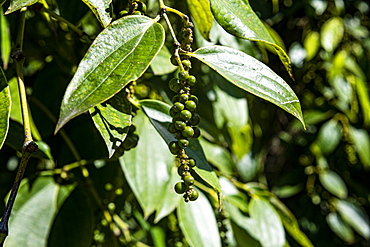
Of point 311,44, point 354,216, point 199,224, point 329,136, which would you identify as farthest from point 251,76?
point 354,216

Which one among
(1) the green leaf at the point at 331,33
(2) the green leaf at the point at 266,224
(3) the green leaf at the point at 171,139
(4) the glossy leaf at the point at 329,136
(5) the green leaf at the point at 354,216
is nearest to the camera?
(3) the green leaf at the point at 171,139

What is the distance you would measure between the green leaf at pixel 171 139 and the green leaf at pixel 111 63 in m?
0.12

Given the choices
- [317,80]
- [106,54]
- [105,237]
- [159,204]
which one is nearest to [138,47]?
[106,54]

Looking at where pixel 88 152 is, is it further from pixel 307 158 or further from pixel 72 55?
pixel 307 158

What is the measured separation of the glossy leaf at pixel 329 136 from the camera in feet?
4.35

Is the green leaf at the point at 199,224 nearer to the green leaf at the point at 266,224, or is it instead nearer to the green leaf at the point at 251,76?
the green leaf at the point at 266,224

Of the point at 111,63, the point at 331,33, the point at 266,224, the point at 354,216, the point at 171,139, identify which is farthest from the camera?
the point at 354,216

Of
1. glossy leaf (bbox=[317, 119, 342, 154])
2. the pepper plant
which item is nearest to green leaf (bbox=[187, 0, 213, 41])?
the pepper plant

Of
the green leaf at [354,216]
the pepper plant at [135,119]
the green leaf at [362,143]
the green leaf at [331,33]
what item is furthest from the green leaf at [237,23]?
the green leaf at [354,216]

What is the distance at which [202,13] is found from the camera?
1.81 feet

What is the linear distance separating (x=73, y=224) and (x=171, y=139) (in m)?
0.27

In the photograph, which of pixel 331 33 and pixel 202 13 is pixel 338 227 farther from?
pixel 202 13

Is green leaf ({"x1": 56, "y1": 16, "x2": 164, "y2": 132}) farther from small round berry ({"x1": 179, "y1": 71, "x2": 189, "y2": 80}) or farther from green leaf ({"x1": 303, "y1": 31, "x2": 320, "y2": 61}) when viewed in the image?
green leaf ({"x1": 303, "y1": 31, "x2": 320, "y2": 61})

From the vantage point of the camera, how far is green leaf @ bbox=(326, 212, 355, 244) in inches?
56.9
